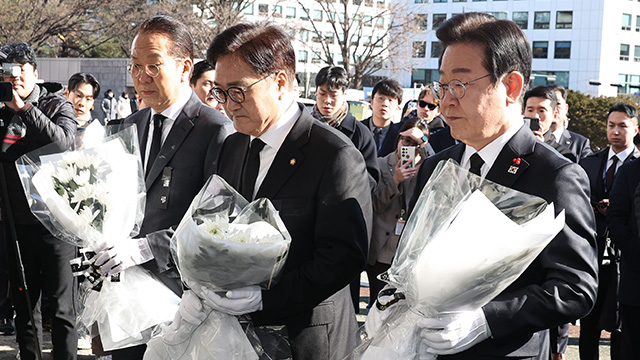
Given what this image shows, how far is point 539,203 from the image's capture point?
73.6 inches

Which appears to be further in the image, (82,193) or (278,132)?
(82,193)

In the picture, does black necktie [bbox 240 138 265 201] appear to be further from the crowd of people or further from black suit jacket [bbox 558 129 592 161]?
black suit jacket [bbox 558 129 592 161]

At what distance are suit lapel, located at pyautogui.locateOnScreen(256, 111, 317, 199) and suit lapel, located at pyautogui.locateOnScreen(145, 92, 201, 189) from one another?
2.42 ft

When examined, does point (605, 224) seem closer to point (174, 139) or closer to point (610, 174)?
point (610, 174)

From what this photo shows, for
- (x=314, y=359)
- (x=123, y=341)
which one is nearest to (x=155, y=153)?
(x=123, y=341)

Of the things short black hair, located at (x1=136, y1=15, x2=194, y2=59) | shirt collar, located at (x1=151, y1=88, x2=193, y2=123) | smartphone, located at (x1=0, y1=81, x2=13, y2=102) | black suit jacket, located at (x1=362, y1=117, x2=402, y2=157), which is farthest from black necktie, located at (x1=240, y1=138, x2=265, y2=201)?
black suit jacket, located at (x1=362, y1=117, x2=402, y2=157)

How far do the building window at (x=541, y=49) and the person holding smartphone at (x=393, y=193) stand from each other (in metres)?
58.6

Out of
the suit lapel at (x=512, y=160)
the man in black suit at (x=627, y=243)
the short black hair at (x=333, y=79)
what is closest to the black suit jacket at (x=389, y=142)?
the short black hair at (x=333, y=79)

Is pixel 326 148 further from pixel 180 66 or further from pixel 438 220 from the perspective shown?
pixel 180 66

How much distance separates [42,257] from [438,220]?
3.36m

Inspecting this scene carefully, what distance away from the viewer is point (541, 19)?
60281mm

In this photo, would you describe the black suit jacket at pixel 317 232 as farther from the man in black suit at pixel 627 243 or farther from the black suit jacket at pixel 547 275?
the man in black suit at pixel 627 243

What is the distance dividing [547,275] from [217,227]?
1042 mm

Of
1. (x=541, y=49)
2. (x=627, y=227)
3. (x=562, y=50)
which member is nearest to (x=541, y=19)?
(x=541, y=49)
